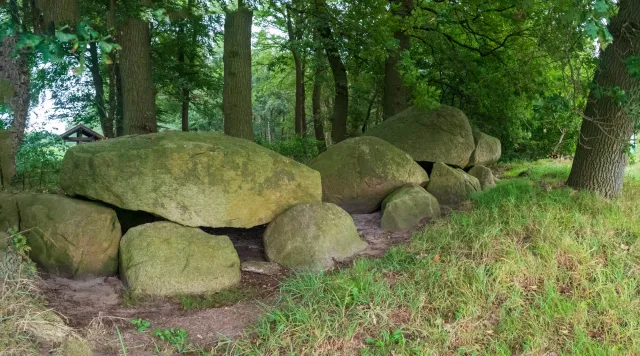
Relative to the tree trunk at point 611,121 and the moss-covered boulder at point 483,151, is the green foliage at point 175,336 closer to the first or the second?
the tree trunk at point 611,121

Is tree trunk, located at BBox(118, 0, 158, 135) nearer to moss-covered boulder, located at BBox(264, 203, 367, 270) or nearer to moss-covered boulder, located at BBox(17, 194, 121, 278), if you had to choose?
moss-covered boulder, located at BBox(17, 194, 121, 278)

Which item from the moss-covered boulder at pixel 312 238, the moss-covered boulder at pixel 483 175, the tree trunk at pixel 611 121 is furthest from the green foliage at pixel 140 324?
the moss-covered boulder at pixel 483 175

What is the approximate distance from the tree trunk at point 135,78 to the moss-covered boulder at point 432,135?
4.49 m

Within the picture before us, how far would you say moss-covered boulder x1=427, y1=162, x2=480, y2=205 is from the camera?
8.01 meters

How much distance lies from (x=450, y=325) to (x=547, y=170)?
762 cm

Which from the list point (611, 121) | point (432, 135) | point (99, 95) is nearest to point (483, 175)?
point (432, 135)

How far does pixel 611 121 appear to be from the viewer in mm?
6234

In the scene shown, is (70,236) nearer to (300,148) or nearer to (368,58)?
(368,58)

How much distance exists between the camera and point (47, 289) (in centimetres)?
473

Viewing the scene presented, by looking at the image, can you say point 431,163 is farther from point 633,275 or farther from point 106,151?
point 106,151

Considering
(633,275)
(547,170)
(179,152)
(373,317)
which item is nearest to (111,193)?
(179,152)

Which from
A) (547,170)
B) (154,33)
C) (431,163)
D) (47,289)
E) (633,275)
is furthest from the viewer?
(154,33)

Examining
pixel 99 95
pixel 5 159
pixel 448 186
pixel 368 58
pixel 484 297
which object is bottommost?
pixel 484 297

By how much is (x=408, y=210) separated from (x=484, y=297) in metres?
2.86
